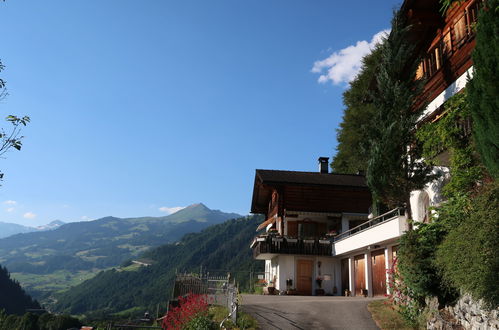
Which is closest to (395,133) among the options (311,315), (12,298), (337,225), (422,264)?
(422,264)

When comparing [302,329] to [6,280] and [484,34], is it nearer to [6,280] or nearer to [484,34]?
[484,34]

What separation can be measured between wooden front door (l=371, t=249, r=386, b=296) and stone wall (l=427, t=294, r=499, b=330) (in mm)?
11346

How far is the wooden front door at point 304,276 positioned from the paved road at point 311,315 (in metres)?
11.6

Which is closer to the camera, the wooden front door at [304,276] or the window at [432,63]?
the window at [432,63]

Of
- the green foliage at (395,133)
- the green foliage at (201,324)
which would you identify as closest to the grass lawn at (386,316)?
the green foliage at (395,133)

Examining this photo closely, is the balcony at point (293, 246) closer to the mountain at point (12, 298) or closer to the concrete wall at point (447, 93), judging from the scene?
the concrete wall at point (447, 93)

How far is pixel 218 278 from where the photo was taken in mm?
26781

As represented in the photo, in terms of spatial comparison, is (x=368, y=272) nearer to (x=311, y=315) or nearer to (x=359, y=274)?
(x=359, y=274)

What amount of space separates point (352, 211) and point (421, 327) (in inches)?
776

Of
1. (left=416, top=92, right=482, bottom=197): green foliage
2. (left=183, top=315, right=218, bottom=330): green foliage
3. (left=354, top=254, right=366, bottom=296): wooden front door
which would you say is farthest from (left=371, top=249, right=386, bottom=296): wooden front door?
(left=183, top=315, right=218, bottom=330): green foliage

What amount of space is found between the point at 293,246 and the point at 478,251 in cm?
2138

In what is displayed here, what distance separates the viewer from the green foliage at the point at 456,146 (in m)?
14.8

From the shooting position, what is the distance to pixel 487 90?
11289 millimetres

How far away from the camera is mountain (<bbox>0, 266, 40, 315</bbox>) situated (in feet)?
508
